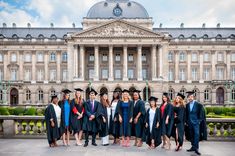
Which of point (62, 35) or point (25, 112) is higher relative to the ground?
point (62, 35)

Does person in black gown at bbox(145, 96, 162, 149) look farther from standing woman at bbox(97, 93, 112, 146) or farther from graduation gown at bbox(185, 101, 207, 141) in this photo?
standing woman at bbox(97, 93, 112, 146)

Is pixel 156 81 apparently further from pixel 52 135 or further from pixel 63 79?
pixel 52 135

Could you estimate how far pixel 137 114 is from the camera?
15031 mm

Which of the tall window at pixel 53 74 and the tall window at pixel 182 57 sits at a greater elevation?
the tall window at pixel 182 57

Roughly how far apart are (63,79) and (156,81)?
20.5 meters

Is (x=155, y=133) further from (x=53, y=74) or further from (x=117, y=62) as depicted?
(x=53, y=74)

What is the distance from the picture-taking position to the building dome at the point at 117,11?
6862 centimetres

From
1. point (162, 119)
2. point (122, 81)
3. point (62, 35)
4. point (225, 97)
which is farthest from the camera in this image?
point (62, 35)

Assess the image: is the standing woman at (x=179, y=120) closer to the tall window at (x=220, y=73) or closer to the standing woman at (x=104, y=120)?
the standing woman at (x=104, y=120)

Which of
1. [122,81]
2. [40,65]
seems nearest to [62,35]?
[40,65]

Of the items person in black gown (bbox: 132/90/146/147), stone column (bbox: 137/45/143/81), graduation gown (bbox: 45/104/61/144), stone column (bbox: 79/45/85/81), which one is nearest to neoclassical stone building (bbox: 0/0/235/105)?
stone column (bbox: 79/45/85/81)

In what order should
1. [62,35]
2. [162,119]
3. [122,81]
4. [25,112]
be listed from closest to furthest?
1. [162,119]
2. [25,112]
3. [122,81]
4. [62,35]

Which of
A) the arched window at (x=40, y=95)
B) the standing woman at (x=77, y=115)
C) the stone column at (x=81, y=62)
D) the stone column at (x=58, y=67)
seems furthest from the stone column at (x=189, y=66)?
the standing woman at (x=77, y=115)

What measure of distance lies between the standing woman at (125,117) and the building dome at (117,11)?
180 feet
